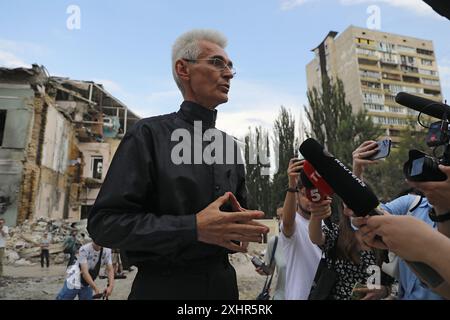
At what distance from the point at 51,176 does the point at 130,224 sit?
18780 mm

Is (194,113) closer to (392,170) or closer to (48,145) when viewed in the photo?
(48,145)

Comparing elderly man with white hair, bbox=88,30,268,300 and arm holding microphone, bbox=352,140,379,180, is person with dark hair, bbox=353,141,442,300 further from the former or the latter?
elderly man with white hair, bbox=88,30,268,300

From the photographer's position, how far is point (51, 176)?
17.5 m

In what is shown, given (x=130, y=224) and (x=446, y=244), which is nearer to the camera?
(x=446, y=244)

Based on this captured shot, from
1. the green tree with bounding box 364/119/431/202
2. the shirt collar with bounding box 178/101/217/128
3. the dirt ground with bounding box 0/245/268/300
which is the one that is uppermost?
the green tree with bounding box 364/119/431/202

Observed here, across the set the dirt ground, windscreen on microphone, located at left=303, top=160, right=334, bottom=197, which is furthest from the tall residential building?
windscreen on microphone, located at left=303, top=160, right=334, bottom=197

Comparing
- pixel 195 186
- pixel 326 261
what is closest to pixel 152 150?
pixel 195 186

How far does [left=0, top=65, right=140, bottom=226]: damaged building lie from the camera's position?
48.9ft

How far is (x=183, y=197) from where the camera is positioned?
1354mm

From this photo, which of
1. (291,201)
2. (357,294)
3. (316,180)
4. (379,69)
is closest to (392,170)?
(357,294)

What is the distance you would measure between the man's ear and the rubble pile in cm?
1352

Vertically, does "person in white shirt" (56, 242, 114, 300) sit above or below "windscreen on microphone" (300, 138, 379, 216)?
below
